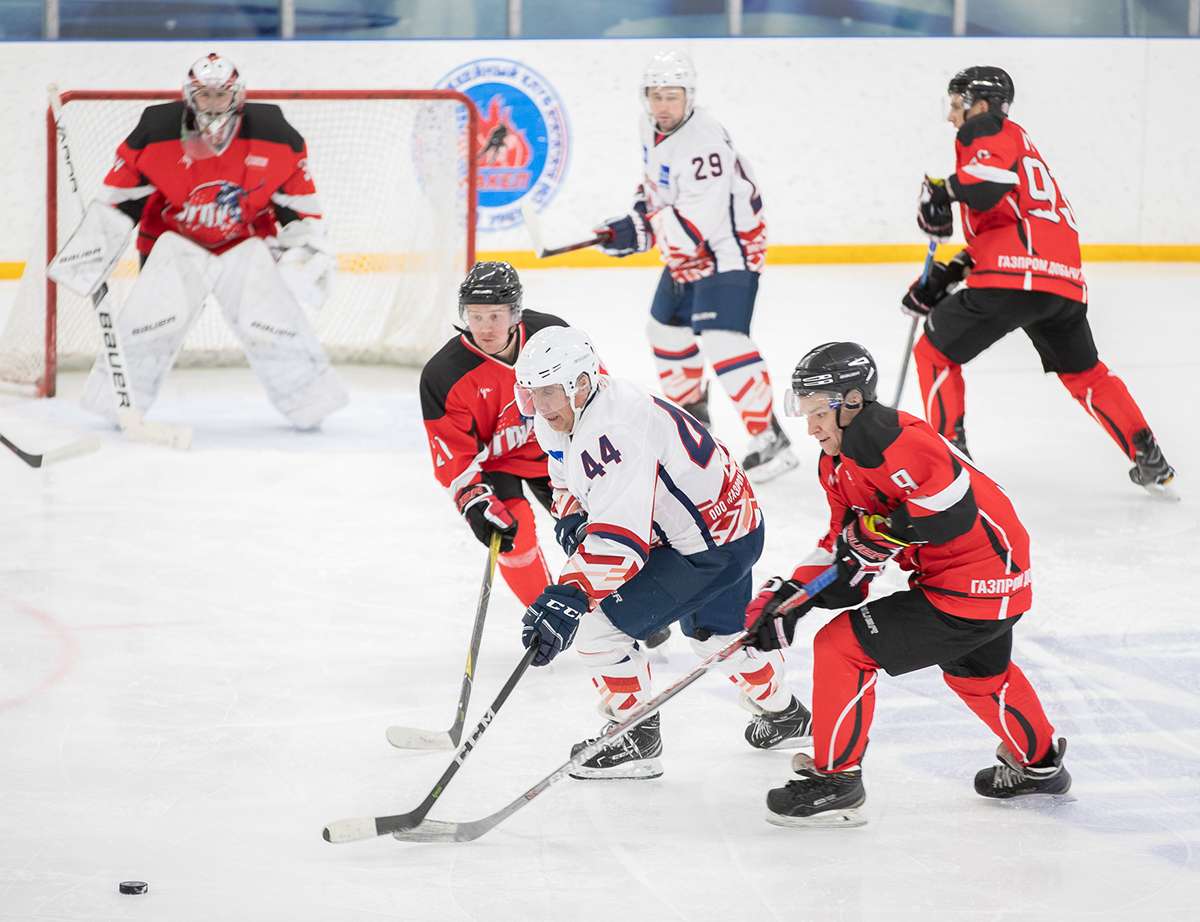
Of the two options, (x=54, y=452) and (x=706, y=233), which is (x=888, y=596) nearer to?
(x=706, y=233)

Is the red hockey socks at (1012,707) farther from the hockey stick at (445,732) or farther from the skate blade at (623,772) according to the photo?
the hockey stick at (445,732)

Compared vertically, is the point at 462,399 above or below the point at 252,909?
above

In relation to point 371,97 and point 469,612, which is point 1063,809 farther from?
point 371,97

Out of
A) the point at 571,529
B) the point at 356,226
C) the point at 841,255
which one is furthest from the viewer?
the point at 841,255

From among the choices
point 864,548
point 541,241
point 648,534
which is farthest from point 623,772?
point 541,241

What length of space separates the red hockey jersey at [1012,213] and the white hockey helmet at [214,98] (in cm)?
218

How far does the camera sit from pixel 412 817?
2.68 meters

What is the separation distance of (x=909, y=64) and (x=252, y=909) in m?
6.83

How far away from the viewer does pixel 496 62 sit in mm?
8078

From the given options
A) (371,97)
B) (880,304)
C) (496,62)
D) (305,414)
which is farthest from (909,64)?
(305,414)

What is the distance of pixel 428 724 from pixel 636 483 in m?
0.83

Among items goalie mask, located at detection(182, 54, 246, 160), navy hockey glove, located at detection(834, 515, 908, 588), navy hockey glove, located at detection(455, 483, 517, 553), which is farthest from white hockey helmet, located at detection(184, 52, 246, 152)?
navy hockey glove, located at detection(834, 515, 908, 588)

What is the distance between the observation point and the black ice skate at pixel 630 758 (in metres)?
2.97

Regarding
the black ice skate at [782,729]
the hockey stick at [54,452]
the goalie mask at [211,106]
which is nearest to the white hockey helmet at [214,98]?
the goalie mask at [211,106]
